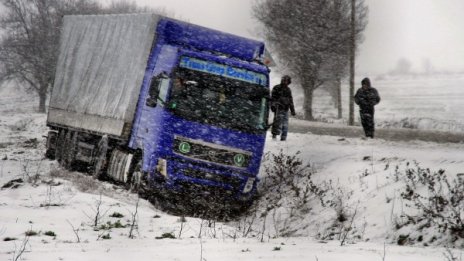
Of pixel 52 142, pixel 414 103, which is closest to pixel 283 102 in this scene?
pixel 52 142

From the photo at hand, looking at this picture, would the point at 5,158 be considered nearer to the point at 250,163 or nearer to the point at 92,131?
the point at 92,131

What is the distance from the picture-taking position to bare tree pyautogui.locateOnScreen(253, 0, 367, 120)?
30.9m

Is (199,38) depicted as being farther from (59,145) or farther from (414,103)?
(414,103)

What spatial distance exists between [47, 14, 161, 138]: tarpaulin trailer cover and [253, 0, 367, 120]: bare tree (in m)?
17.0

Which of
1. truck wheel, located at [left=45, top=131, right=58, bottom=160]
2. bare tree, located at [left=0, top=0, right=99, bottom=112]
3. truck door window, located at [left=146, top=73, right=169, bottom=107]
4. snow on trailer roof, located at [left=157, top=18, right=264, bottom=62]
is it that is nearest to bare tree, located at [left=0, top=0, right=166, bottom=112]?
bare tree, located at [left=0, top=0, right=99, bottom=112]

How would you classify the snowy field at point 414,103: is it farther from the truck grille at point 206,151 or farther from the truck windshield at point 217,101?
the truck grille at point 206,151

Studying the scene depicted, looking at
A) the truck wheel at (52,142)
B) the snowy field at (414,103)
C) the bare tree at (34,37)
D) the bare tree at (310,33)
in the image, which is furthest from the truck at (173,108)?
the bare tree at (34,37)

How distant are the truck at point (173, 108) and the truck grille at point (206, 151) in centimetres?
2

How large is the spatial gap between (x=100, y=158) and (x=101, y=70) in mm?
2441

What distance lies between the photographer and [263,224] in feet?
31.2

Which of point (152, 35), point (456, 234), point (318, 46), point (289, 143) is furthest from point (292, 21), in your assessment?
point (456, 234)

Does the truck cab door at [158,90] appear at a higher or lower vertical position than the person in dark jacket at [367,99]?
lower

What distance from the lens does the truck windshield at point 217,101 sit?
1029 centimetres

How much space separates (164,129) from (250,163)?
178 cm
